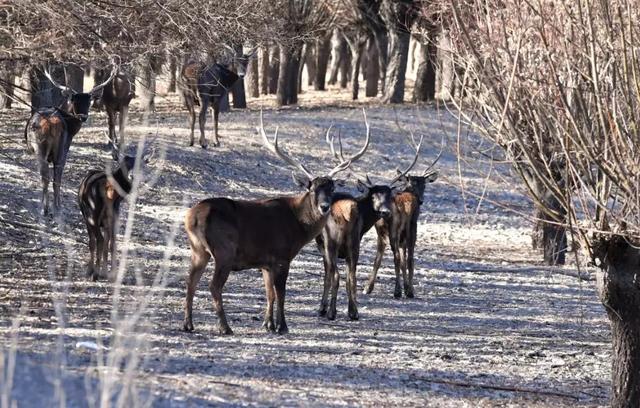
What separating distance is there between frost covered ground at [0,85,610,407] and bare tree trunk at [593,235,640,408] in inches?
32.5

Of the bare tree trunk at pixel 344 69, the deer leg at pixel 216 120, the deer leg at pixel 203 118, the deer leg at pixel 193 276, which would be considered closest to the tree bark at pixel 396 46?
the bare tree trunk at pixel 344 69

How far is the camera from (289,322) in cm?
1339

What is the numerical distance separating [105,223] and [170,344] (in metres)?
3.71

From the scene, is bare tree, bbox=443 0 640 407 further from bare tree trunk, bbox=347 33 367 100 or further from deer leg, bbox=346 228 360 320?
bare tree trunk, bbox=347 33 367 100

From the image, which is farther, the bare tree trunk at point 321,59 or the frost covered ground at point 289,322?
the bare tree trunk at point 321,59

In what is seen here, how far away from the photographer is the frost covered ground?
9.56 metres

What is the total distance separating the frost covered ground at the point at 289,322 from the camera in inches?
376

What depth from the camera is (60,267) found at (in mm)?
15273

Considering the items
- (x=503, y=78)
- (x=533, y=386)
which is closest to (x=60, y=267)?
(x=533, y=386)

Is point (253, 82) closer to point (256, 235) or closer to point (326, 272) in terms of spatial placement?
point (326, 272)

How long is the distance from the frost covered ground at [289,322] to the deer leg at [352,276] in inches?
6.4

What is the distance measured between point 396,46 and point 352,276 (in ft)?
83.2

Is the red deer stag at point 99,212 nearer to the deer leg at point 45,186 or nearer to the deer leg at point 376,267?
the deer leg at point 376,267

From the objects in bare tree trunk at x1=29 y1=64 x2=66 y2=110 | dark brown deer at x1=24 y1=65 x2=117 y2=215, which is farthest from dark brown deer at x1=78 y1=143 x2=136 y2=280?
bare tree trunk at x1=29 y1=64 x2=66 y2=110
